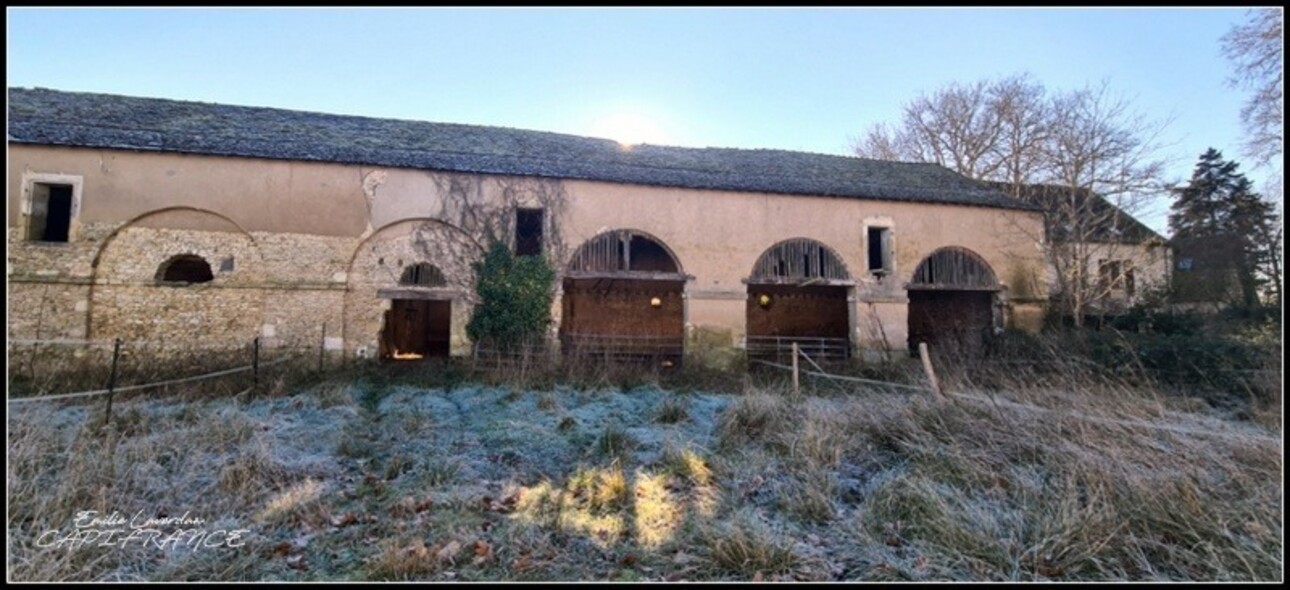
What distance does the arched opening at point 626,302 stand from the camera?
15008 millimetres

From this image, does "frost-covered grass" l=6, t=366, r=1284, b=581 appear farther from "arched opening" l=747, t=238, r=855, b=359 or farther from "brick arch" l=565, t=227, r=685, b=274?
"arched opening" l=747, t=238, r=855, b=359

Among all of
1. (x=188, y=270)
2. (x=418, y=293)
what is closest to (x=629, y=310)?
(x=418, y=293)

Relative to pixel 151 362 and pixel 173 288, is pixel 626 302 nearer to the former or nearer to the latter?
pixel 173 288

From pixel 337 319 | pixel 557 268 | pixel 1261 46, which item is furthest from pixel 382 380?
pixel 1261 46

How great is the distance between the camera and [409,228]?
13961 millimetres

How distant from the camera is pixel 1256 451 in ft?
14.3

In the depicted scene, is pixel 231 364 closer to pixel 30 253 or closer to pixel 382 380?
pixel 382 380

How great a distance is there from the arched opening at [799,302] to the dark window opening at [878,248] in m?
1.22

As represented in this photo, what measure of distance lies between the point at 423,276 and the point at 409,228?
1246 mm

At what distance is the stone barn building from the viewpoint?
12516 millimetres

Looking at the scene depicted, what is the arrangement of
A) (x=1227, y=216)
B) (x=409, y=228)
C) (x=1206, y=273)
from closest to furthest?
(x=409, y=228), (x=1206, y=273), (x=1227, y=216)

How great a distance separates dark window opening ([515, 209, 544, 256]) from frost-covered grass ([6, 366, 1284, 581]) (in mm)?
8094

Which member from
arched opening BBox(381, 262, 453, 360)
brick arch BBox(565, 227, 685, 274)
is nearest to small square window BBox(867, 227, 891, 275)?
brick arch BBox(565, 227, 685, 274)

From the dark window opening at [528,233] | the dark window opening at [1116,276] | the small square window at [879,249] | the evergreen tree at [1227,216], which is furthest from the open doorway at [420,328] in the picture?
the evergreen tree at [1227,216]
